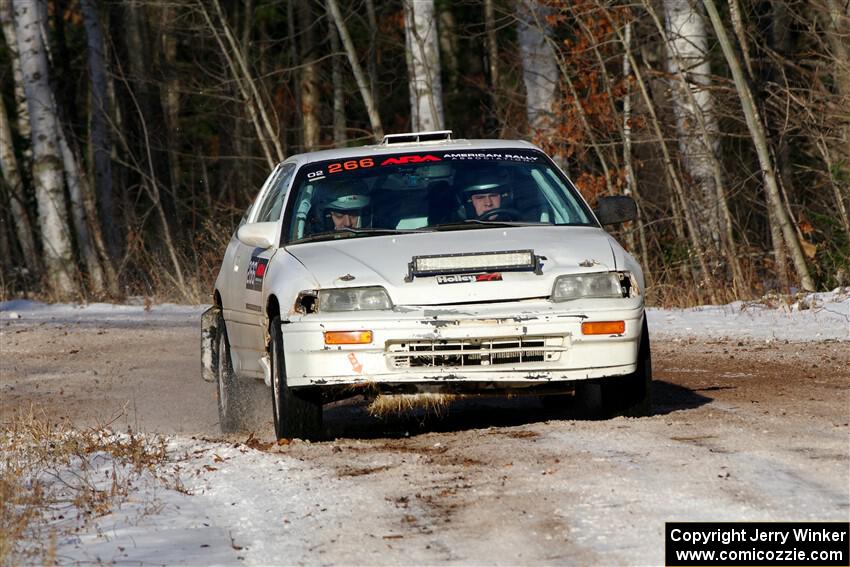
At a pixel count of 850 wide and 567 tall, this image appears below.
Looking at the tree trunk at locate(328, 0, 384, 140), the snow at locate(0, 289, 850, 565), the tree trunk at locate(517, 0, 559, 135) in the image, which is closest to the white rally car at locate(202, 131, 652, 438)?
the snow at locate(0, 289, 850, 565)

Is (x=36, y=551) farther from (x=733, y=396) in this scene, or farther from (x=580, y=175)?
(x=580, y=175)

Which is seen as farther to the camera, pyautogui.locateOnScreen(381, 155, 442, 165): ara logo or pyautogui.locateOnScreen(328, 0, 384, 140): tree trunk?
pyautogui.locateOnScreen(328, 0, 384, 140): tree trunk

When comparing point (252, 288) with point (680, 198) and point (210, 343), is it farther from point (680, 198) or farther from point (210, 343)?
point (680, 198)

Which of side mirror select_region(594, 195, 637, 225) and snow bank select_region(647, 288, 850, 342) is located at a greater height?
side mirror select_region(594, 195, 637, 225)

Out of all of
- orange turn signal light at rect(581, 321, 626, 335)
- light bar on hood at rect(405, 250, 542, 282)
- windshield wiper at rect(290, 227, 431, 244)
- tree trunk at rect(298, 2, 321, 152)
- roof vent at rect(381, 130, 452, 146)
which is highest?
tree trunk at rect(298, 2, 321, 152)

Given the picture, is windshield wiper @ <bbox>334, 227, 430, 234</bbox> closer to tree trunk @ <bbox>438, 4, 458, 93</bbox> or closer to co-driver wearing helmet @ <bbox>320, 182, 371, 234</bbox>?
co-driver wearing helmet @ <bbox>320, 182, 371, 234</bbox>

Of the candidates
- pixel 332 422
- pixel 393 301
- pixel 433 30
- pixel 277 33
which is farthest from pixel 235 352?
pixel 277 33

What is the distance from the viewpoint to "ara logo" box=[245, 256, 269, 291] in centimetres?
855

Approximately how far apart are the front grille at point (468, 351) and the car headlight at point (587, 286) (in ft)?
0.77

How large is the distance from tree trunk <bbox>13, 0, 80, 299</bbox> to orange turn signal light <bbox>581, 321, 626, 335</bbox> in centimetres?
1870

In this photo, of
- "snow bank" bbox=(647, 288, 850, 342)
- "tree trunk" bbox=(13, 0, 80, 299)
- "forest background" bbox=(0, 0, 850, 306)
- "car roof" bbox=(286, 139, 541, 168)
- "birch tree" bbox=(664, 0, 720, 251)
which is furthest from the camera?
"tree trunk" bbox=(13, 0, 80, 299)

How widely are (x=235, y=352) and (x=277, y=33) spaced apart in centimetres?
3543

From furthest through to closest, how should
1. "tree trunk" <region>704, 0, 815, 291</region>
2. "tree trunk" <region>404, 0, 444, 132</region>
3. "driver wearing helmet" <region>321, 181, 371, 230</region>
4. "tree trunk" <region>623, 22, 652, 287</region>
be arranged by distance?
"tree trunk" <region>404, 0, 444, 132</region>, "tree trunk" <region>623, 22, 652, 287</region>, "tree trunk" <region>704, 0, 815, 291</region>, "driver wearing helmet" <region>321, 181, 371, 230</region>

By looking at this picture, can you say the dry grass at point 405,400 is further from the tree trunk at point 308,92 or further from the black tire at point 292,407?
the tree trunk at point 308,92
